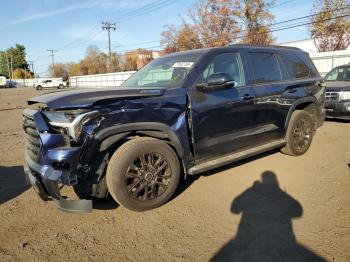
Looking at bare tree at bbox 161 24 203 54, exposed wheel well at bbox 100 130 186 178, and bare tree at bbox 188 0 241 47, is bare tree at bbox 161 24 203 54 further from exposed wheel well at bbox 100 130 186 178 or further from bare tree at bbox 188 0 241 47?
exposed wheel well at bbox 100 130 186 178

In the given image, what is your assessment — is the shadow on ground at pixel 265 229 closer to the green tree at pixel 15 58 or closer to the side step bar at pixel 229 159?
the side step bar at pixel 229 159

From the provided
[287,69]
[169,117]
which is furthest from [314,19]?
[169,117]

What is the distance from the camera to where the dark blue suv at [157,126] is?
3391 millimetres

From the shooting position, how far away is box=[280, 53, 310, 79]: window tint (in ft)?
18.6

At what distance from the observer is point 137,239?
3.31 metres

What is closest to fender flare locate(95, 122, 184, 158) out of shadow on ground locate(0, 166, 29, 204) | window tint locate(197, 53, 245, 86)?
window tint locate(197, 53, 245, 86)

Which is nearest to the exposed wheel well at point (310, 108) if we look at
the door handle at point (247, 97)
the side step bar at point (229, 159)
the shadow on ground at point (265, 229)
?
the side step bar at point (229, 159)

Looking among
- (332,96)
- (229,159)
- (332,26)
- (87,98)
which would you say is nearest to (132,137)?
(87,98)

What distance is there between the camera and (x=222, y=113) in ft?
14.4

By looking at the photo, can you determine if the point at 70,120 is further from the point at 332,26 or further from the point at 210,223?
the point at 332,26

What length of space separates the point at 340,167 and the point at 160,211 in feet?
10.5

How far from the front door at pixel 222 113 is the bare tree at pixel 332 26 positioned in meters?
34.4

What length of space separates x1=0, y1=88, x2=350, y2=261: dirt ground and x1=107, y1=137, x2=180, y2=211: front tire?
0.20 metres

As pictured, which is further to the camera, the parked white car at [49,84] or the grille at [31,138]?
the parked white car at [49,84]
